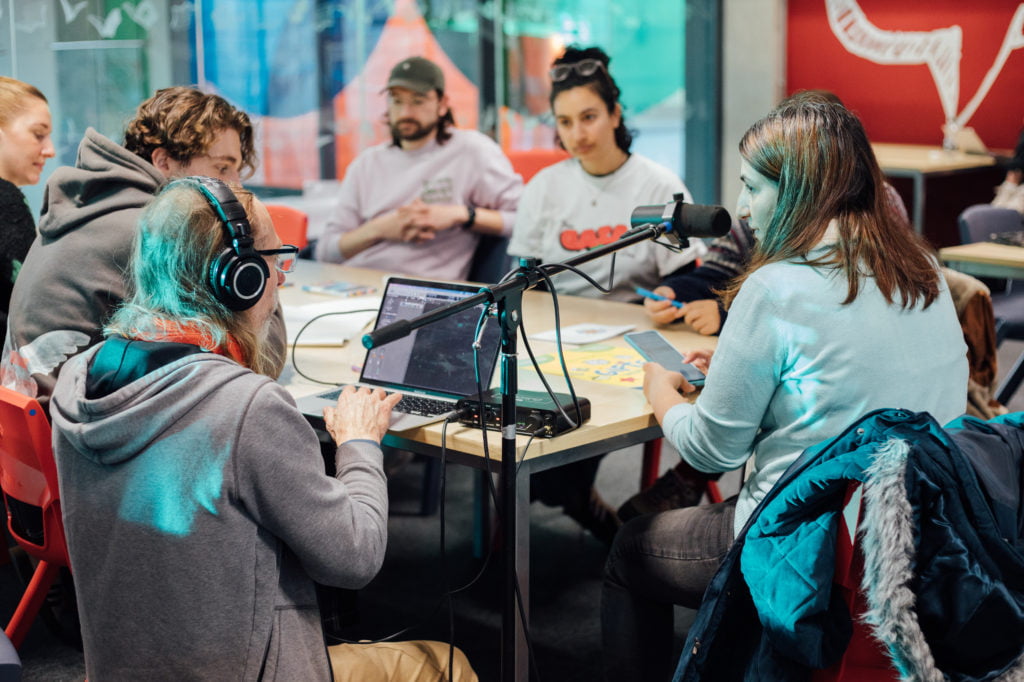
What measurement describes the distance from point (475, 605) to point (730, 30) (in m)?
5.68

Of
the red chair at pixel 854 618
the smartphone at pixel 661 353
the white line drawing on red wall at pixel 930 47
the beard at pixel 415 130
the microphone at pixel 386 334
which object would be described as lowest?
the red chair at pixel 854 618

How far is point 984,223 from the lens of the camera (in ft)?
14.2

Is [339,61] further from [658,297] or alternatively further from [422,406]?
[422,406]

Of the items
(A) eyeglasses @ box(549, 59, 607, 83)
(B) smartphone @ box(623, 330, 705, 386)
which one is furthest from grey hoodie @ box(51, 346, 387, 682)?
(A) eyeglasses @ box(549, 59, 607, 83)

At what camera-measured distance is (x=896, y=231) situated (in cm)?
172

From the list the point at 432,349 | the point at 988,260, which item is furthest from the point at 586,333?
the point at 988,260

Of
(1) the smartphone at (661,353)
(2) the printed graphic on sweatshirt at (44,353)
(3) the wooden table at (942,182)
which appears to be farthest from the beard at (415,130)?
(3) the wooden table at (942,182)

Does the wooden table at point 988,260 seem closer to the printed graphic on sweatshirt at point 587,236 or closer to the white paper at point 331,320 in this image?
the printed graphic on sweatshirt at point 587,236

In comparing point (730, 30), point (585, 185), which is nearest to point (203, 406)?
point (585, 185)

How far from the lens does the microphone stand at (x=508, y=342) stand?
147cm

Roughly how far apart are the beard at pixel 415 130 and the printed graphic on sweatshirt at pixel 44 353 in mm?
1938

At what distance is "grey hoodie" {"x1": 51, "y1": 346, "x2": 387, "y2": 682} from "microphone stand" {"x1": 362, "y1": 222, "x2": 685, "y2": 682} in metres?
0.19

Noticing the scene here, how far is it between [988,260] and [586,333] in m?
1.91

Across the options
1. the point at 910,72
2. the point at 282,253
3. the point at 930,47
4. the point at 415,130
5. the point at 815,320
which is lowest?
the point at 815,320
